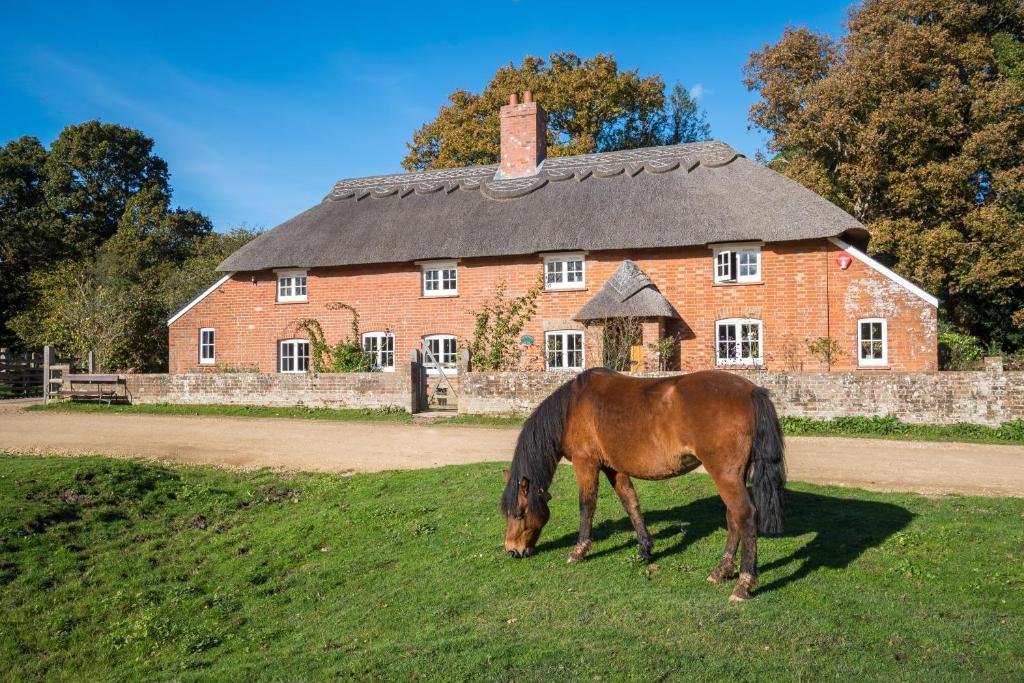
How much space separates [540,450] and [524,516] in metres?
0.61

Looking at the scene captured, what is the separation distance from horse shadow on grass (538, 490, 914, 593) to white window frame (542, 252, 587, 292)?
14.9 meters

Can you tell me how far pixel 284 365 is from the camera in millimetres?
26016

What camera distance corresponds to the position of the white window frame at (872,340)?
66.5 feet

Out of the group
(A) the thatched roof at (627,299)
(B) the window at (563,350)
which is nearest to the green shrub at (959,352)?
(A) the thatched roof at (627,299)

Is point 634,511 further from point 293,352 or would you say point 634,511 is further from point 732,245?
point 293,352

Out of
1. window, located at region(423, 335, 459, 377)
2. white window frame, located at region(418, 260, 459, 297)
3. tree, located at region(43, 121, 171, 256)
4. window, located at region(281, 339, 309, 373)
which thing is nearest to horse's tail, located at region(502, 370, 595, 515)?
window, located at region(423, 335, 459, 377)

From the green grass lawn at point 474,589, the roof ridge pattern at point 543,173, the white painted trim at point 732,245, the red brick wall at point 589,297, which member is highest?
the roof ridge pattern at point 543,173

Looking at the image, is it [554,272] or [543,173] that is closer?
[554,272]

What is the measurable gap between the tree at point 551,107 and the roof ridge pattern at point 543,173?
8268mm

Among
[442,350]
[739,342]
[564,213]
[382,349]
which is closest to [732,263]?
[739,342]

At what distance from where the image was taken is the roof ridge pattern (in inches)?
979

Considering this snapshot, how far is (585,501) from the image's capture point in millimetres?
6492

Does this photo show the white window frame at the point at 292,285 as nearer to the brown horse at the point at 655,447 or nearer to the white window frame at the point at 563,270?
the white window frame at the point at 563,270

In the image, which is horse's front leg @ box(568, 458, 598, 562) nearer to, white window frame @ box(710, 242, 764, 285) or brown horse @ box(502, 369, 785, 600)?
brown horse @ box(502, 369, 785, 600)
